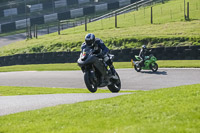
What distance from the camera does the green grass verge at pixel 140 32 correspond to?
84.0ft

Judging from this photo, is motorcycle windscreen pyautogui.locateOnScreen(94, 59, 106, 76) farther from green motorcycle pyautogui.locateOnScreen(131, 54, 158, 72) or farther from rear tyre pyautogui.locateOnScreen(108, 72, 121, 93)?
green motorcycle pyautogui.locateOnScreen(131, 54, 158, 72)

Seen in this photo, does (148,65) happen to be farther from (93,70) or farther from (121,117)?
(121,117)

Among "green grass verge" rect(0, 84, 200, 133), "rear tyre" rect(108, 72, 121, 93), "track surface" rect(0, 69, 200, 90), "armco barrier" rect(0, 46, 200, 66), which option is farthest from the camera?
"armco barrier" rect(0, 46, 200, 66)

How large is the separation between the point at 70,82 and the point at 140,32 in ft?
41.6

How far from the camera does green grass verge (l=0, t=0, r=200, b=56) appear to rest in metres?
25.6

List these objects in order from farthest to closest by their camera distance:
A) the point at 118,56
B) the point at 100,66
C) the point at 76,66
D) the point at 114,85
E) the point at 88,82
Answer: the point at 118,56
the point at 76,66
the point at 114,85
the point at 100,66
the point at 88,82

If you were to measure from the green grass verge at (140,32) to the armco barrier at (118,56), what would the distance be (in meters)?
2.35

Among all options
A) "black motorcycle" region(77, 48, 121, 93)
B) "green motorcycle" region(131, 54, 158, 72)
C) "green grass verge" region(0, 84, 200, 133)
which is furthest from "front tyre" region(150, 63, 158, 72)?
"green grass verge" region(0, 84, 200, 133)

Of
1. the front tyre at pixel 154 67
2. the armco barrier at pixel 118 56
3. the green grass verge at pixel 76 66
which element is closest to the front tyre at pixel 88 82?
the front tyre at pixel 154 67

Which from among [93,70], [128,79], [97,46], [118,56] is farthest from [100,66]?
[118,56]

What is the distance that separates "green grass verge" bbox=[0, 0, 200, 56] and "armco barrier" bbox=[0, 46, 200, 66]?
2353mm

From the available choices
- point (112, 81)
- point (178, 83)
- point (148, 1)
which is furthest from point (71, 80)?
point (148, 1)

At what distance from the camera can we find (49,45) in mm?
30688

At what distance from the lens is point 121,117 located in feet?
23.7
